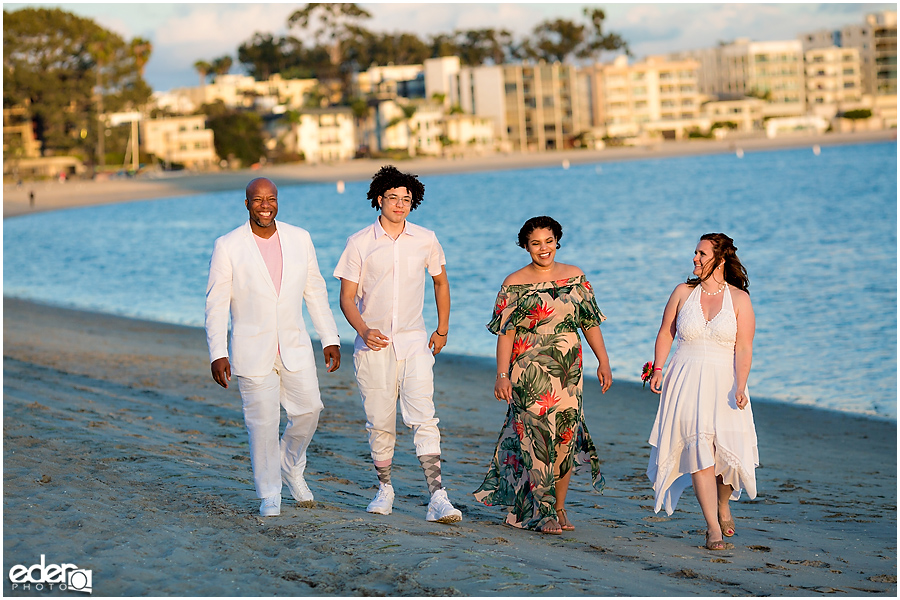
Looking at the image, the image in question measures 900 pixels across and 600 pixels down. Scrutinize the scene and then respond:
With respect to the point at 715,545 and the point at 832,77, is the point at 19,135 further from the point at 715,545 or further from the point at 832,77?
the point at 832,77

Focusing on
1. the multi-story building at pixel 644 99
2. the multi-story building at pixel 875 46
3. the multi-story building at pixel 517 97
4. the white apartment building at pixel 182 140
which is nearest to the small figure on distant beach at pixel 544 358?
the white apartment building at pixel 182 140

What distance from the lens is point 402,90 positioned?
130 metres

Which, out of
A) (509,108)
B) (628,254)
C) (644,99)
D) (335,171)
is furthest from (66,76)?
(628,254)

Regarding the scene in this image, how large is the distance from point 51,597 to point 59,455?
276 centimetres

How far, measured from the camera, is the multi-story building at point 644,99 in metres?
138

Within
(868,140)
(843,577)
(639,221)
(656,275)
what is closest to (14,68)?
(639,221)

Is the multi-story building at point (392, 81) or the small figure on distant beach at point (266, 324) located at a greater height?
the multi-story building at point (392, 81)

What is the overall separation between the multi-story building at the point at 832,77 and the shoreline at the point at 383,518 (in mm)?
167829

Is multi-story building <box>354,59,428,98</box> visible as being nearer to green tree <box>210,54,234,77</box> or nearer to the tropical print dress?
green tree <box>210,54,234,77</box>

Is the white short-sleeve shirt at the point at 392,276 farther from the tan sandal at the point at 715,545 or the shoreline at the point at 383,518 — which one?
the tan sandal at the point at 715,545

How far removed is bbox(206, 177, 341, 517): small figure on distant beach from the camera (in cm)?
539

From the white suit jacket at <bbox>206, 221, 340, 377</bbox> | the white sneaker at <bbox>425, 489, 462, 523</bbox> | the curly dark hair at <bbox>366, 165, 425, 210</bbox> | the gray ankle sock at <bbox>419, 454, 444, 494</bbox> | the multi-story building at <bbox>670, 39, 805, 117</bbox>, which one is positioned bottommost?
the white sneaker at <bbox>425, 489, 462, 523</bbox>

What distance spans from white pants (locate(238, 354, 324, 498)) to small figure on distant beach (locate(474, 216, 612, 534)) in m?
1.05

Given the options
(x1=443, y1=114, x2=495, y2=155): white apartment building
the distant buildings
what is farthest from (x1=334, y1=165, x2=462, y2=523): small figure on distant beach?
(x1=443, y1=114, x2=495, y2=155): white apartment building
